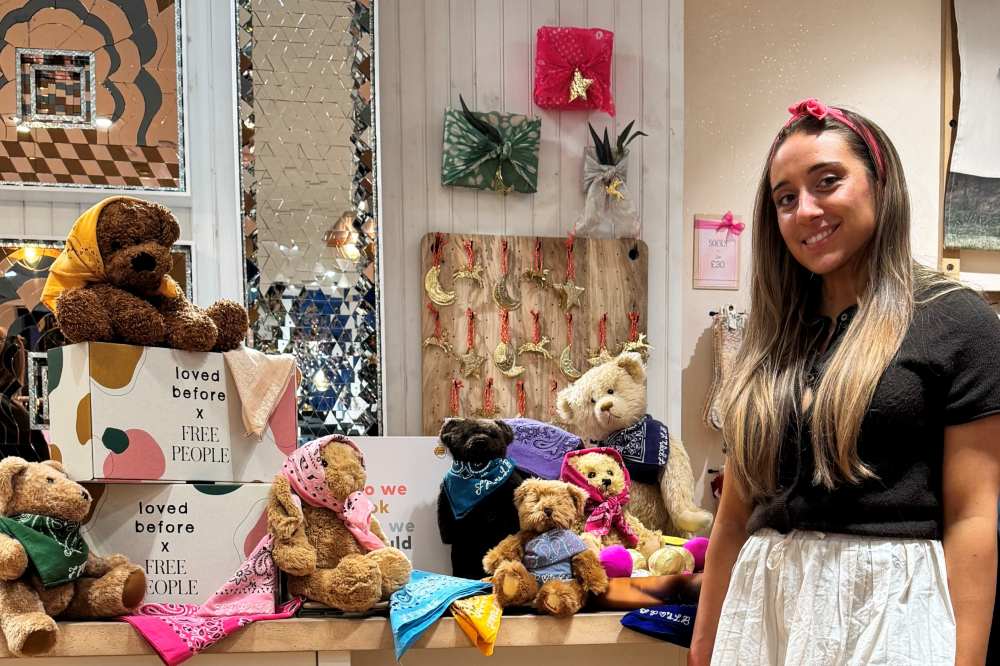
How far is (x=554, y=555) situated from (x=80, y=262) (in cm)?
102

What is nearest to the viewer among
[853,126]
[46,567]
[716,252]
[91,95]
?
[853,126]

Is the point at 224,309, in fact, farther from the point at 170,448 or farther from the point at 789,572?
the point at 789,572

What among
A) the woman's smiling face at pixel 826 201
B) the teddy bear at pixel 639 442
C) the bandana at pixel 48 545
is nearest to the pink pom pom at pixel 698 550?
the teddy bear at pixel 639 442

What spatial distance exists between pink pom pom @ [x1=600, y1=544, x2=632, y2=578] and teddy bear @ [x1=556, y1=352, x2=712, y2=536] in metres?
0.25

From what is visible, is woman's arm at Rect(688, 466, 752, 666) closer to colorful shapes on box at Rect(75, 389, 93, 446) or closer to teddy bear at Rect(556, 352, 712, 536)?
teddy bear at Rect(556, 352, 712, 536)

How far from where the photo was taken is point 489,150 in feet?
7.36

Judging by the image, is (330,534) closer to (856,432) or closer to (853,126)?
(856,432)

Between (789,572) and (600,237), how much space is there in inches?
48.9

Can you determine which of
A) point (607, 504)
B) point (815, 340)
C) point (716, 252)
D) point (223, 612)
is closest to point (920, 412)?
point (815, 340)

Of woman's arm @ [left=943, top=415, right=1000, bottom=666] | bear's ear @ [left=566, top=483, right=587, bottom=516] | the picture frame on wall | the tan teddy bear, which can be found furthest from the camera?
the picture frame on wall

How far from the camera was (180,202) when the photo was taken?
2088 mm

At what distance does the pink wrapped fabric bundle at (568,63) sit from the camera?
90.3 inches

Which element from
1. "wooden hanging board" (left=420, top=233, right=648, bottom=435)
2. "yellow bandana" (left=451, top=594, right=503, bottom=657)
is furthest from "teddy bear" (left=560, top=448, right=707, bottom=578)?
"wooden hanging board" (left=420, top=233, right=648, bottom=435)

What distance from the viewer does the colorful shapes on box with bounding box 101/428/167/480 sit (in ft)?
4.87
